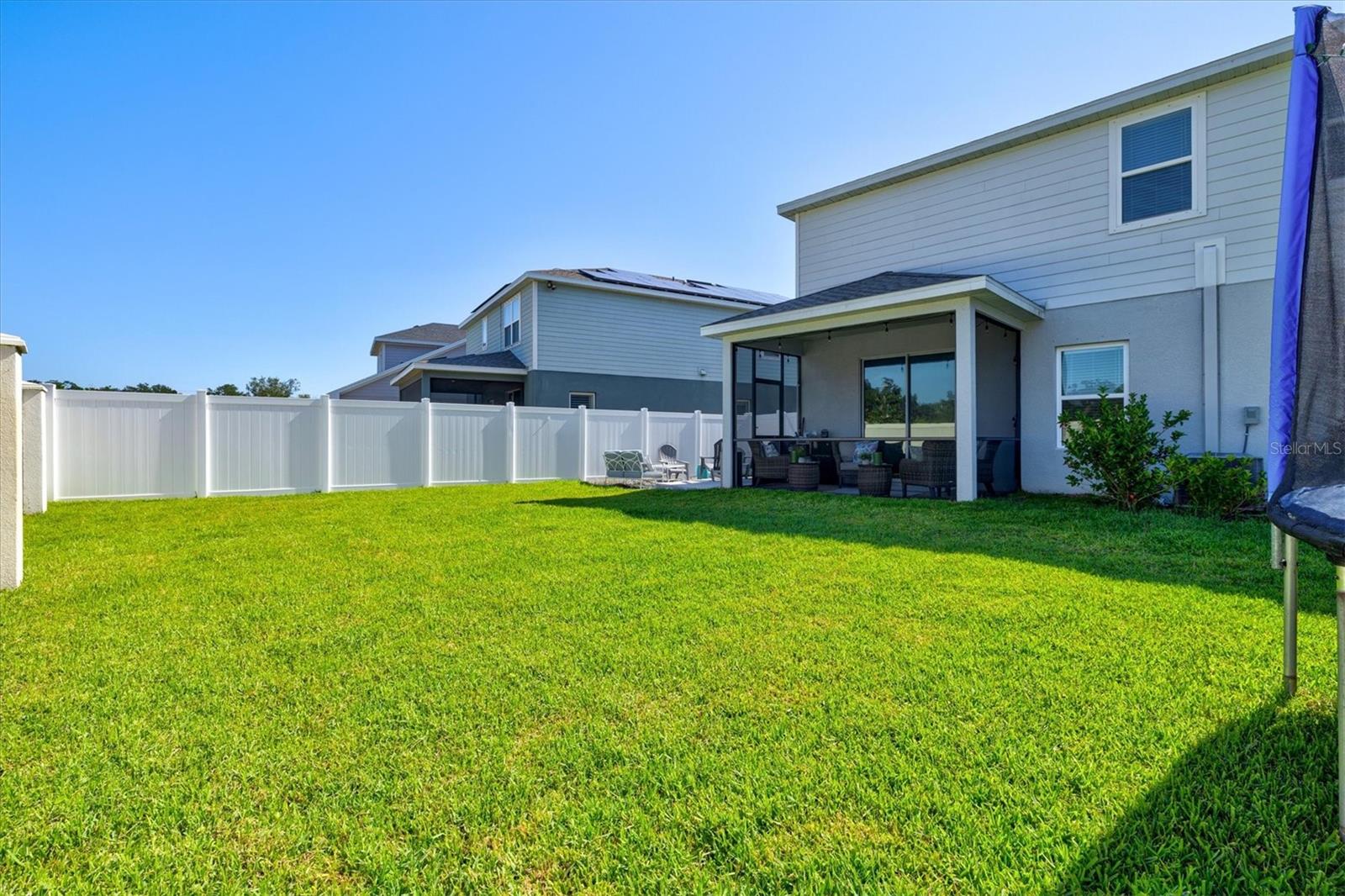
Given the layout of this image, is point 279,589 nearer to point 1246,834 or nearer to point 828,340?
point 1246,834

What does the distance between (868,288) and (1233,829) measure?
9.10 meters

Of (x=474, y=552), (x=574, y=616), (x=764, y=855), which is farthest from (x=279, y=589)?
(x=764, y=855)

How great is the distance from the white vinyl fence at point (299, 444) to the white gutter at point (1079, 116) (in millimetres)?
7023

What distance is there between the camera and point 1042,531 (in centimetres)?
643

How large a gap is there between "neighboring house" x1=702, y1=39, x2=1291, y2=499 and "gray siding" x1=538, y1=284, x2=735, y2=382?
6.63m

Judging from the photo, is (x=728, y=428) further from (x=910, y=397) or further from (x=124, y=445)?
(x=124, y=445)

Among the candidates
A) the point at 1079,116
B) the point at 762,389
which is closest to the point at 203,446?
the point at 762,389

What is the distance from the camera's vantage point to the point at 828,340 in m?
12.3

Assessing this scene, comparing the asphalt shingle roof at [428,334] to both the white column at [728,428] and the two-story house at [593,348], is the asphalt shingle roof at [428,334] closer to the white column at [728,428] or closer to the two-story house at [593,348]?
the two-story house at [593,348]

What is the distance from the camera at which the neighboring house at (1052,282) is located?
7914 millimetres

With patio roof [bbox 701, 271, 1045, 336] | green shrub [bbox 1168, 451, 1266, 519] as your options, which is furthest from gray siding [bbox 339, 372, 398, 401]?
green shrub [bbox 1168, 451, 1266, 519]

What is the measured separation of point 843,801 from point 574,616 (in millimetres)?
2215

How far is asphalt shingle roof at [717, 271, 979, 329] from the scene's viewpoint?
942cm

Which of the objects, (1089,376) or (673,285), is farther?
(673,285)
